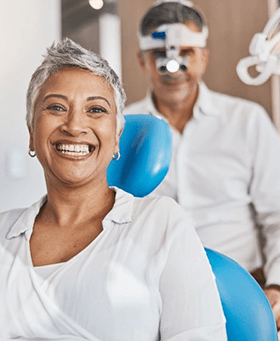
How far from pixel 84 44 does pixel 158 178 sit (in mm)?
751

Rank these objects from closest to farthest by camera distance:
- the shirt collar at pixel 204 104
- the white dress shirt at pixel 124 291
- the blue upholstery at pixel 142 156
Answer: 1. the white dress shirt at pixel 124 291
2. the blue upholstery at pixel 142 156
3. the shirt collar at pixel 204 104

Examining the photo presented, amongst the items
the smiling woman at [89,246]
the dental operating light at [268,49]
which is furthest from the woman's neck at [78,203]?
the dental operating light at [268,49]

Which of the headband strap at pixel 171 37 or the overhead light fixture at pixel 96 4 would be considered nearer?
the headband strap at pixel 171 37

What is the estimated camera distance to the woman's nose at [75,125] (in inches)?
38.5

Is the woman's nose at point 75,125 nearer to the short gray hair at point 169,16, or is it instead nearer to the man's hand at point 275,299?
the man's hand at point 275,299

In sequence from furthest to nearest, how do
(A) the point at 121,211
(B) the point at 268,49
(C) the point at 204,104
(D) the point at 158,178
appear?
(C) the point at 204,104 < (B) the point at 268,49 < (D) the point at 158,178 < (A) the point at 121,211

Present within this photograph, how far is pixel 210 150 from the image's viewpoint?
1823 mm

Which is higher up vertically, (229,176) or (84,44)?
(84,44)

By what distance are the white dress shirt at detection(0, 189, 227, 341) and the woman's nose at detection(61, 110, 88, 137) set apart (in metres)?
0.19

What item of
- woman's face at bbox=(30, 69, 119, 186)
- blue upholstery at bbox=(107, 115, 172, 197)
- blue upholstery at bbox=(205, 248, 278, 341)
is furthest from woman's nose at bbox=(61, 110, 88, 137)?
blue upholstery at bbox=(205, 248, 278, 341)

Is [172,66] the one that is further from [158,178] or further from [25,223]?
[25,223]

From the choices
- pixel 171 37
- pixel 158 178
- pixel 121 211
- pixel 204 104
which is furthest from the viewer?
pixel 204 104

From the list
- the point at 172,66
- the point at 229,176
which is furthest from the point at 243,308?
the point at 172,66

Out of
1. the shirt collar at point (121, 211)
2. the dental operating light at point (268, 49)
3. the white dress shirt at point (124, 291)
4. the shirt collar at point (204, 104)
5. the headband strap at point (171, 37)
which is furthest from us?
the shirt collar at point (204, 104)
